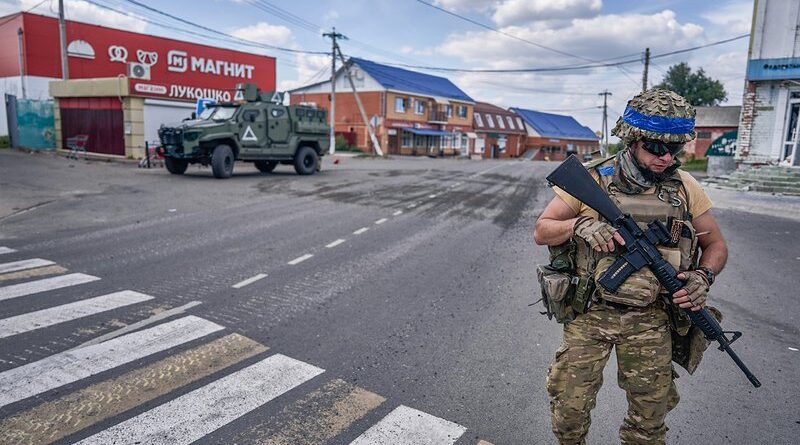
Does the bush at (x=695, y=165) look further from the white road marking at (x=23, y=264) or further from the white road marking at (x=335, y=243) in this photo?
the white road marking at (x=23, y=264)

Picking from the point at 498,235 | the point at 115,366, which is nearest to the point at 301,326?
the point at 115,366

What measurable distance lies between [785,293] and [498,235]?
13.3 ft

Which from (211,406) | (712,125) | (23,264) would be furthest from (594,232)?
(712,125)

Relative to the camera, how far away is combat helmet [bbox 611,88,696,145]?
235 centimetres

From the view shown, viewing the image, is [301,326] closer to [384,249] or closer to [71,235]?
[384,249]

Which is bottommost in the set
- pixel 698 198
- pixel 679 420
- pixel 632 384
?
pixel 679 420

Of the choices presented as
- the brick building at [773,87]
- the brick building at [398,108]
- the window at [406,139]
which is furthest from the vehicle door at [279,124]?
the window at [406,139]

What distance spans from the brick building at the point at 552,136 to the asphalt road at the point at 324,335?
5488 cm

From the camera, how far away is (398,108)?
44.8 m

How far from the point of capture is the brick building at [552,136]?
209ft

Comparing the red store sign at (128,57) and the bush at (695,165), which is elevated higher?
the red store sign at (128,57)

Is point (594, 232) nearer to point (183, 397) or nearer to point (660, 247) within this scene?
point (660, 247)

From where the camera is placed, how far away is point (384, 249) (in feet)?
24.8

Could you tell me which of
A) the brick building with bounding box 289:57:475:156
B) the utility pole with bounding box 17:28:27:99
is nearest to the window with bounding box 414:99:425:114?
the brick building with bounding box 289:57:475:156
